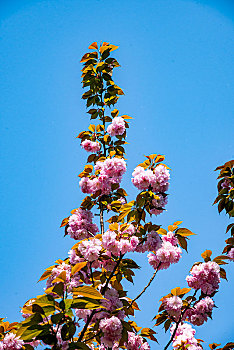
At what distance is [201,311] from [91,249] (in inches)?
48.0

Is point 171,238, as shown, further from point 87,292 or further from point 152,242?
point 87,292

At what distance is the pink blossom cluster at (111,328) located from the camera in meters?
2.00

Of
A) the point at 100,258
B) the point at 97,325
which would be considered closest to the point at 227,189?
the point at 100,258

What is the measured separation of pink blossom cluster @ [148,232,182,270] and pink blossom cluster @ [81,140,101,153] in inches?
59.1

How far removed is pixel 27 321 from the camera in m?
1.62

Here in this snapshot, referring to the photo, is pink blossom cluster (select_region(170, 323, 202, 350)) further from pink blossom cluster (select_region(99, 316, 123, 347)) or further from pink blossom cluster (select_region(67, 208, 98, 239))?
pink blossom cluster (select_region(67, 208, 98, 239))

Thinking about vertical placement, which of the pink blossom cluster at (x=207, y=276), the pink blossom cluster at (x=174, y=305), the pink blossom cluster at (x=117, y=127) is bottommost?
the pink blossom cluster at (x=174, y=305)

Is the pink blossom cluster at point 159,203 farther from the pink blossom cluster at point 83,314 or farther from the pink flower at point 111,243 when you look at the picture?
the pink blossom cluster at point 83,314

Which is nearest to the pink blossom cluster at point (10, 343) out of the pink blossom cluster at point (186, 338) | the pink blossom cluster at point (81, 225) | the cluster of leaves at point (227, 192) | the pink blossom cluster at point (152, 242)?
the pink blossom cluster at point (81, 225)

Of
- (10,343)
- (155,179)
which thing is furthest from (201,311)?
(10,343)

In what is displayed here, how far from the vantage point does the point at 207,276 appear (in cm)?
268

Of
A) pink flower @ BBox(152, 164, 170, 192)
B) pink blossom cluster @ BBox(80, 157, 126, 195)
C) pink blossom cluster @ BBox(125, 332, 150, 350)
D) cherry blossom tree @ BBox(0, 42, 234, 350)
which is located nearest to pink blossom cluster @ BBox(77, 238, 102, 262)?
cherry blossom tree @ BBox(0, 42, 234, 350)

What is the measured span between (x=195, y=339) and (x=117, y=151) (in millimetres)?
2162

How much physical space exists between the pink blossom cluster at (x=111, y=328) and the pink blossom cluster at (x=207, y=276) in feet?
3.20
